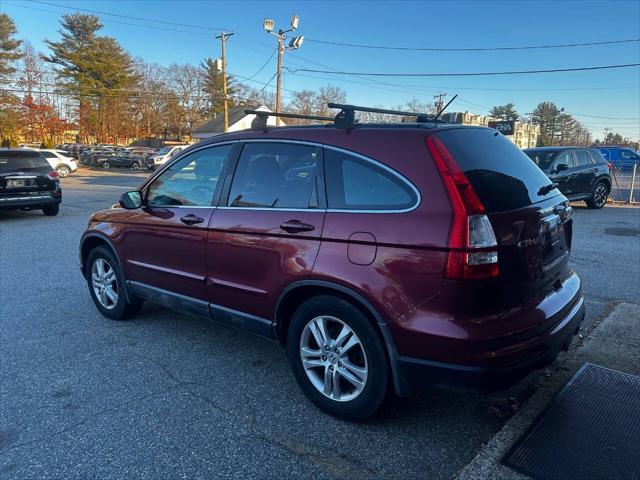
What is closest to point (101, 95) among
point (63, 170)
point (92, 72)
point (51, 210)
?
point (92, 72)

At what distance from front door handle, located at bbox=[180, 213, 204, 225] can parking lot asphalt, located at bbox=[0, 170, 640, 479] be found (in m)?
1.11

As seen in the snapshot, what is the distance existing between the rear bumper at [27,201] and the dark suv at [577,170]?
1258 cm

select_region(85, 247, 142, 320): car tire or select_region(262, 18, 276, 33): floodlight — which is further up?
select_region(262, 18, 276, 33): floodlight

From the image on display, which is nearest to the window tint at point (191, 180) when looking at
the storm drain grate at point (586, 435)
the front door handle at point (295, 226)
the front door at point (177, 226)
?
the front door at point (177, 226)

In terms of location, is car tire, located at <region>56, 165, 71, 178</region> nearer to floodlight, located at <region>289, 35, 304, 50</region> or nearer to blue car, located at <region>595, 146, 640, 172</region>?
floodlight, located at <region>289, 35, 304, 50</region>

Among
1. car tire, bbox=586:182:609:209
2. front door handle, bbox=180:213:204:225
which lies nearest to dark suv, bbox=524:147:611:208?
car tire, bbox=586:182:609:209

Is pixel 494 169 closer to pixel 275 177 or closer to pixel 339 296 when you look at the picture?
pixel 339 296

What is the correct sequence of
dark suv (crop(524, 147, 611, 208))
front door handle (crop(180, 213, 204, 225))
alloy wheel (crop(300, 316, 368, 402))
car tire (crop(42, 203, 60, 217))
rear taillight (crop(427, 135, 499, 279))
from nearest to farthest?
rear taillight (crop(427, 135, 499, 279))
alloy wheel (crop(300, 316, 368, 402))
front door handle (crop(180, 213, 204, 225))
dark suv (crop(524, 147, 611, 208))
car tire (crop(42, 203, 60, 217))

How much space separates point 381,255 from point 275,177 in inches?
42.3

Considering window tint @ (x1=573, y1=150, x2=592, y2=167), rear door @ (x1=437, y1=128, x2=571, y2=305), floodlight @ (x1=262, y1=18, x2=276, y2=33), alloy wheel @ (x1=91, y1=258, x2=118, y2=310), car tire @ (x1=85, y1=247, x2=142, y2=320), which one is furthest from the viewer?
floodlight @ (x1=262, y1=18, x2=276, y2=33)

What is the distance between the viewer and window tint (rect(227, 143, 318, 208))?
2875mm

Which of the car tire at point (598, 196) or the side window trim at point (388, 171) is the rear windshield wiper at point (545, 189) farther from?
the car tire at point (598, 196)

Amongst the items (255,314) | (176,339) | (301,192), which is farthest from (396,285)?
(176,339)

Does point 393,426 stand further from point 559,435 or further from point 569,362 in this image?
point 569,362
